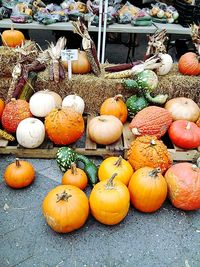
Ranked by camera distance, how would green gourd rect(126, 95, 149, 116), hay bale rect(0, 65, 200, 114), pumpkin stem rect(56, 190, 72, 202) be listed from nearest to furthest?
pumpkin stem rect(56, 190, 72, 202), green gourd rect(126, 95, 149, 116), hay bale rect(0, 65, 200, 114)

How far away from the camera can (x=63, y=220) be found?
7.49 ft

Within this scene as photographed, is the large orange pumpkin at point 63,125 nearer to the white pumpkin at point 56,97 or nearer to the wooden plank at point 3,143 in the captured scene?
the white pumpkin at point 56,97

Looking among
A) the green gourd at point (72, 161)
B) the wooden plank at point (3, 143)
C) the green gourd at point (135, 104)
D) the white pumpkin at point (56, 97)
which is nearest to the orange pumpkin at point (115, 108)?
the green gourd at point (135, 104)

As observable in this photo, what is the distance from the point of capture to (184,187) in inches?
100

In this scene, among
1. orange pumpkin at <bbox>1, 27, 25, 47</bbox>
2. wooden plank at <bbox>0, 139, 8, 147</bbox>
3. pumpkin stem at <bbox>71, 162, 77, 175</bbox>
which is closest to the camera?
pumpkin stem at <bbox>71, 162, 77, 175</bbox>

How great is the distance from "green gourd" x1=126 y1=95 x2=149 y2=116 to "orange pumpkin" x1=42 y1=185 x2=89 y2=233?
1590 mm

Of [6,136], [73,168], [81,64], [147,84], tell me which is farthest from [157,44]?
[6,136]

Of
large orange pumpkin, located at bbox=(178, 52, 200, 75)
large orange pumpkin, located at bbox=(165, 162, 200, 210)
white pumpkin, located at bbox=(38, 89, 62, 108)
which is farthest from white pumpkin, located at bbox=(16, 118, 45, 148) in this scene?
large orange pumpkin, located at bbox=(178, 52, 200, 75)

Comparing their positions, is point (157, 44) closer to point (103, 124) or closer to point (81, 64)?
point (81, 64)

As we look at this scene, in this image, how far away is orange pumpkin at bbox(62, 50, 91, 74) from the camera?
381 centimetres

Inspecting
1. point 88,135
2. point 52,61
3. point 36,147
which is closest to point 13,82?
point 52,61

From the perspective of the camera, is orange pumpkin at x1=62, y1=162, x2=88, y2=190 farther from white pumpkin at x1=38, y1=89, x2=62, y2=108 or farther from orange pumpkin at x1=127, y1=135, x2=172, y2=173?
white pumpkin at x1=38, y1=89, x2=62, y2=108

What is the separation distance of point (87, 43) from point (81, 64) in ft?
1.01

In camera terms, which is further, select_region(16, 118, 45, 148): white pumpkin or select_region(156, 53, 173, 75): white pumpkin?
select_region(156, 53, 173, 75): white pumpkin
